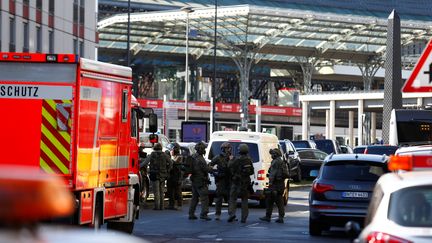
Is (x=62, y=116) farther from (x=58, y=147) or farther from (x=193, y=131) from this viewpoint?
(x=193, y=131)

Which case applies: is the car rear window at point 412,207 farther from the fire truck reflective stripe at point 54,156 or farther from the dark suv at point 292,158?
the dark suv at point 292,158

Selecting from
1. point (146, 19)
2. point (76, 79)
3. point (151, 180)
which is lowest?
point (151, 180)

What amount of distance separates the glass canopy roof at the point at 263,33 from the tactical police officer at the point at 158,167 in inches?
2057

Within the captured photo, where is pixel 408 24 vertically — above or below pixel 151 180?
above

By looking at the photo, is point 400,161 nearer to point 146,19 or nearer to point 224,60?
point 146,19

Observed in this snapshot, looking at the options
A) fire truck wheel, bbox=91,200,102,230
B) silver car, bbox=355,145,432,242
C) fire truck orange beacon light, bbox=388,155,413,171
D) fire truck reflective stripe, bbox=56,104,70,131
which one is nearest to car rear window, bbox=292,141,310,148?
fire truck wheel, bbox=91,200,102,230

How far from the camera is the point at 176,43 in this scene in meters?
98.4

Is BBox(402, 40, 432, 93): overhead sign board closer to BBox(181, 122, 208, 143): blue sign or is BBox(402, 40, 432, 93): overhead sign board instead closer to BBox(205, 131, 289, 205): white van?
BBox(205, 131, 289, 205): white van

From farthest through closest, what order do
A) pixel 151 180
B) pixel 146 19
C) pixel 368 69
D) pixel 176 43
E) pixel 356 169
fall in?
pixel 368 69, pixel 176 43, pixel 146 19, pixel 151 180, pixel 356 169

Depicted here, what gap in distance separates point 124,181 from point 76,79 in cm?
294

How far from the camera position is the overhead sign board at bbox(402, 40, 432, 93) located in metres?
12.2

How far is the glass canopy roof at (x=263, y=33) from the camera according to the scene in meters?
84.9

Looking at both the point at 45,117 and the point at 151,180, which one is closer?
the point at 45,117

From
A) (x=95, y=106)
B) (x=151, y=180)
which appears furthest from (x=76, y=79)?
(x=151, y=180)
